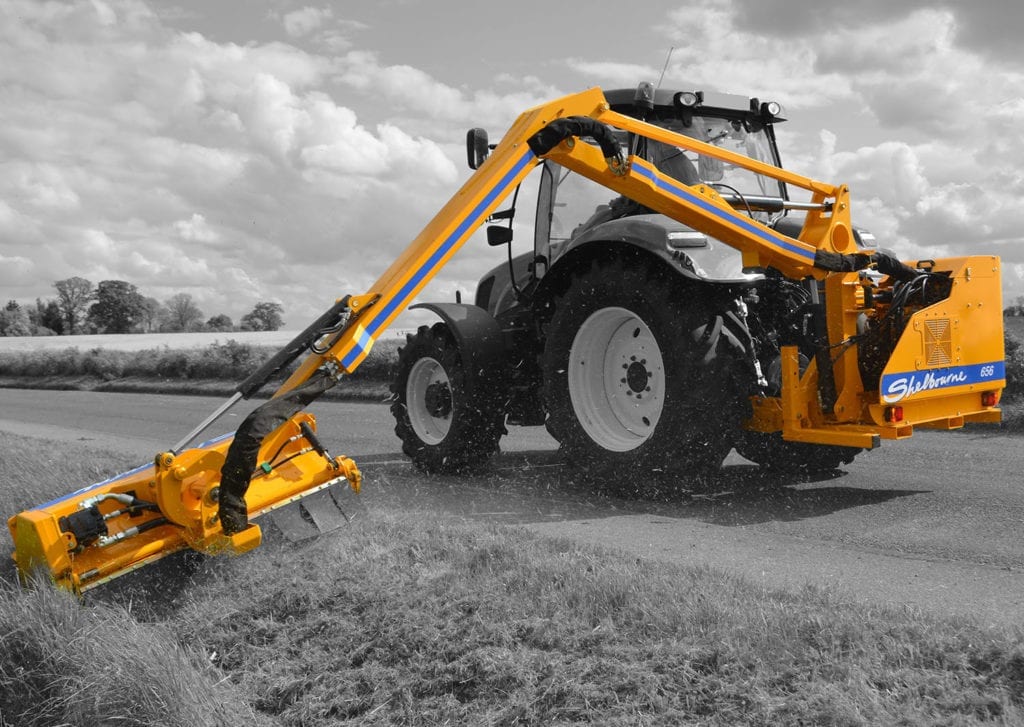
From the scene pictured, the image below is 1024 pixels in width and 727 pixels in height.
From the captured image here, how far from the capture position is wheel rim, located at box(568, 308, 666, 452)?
19.1ft

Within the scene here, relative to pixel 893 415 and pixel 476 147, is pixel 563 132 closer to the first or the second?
pixel 476 147

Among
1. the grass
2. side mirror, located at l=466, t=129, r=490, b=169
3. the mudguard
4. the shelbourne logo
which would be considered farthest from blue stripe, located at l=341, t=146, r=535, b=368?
the grass

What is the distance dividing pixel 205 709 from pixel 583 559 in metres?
1.58

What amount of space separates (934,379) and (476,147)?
9.42 feet

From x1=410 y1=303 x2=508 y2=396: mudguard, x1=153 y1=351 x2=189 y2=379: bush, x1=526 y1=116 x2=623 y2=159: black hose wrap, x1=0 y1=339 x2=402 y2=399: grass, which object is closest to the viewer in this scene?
x1=526 y1=116 x2=623 y2=159: black hose wrap

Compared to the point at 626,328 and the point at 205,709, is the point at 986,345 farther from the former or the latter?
the point at 205,709

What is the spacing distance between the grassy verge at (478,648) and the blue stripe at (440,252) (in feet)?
3.25

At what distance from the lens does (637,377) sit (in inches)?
229

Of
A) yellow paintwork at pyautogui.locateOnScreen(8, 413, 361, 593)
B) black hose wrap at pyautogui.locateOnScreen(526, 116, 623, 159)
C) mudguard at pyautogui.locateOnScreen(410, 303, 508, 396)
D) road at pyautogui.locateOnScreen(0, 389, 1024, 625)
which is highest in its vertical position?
black hose wrap at pyautogui.locateOnScreen(526, 116, 623, 159)

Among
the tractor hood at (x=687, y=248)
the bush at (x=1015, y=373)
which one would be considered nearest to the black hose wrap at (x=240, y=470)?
the tractor hood at (x=687, y=248)

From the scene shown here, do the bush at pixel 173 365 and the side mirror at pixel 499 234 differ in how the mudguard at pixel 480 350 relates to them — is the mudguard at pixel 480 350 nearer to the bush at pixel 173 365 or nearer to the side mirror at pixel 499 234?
the side mirror at pixel 499 234

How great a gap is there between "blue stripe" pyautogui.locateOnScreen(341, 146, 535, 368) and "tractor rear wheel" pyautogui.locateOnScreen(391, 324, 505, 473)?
76.9 inches

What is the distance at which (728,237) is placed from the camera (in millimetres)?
5484

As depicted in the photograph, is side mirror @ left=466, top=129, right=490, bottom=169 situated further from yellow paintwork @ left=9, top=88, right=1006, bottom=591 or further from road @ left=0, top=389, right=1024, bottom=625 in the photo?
road @ left=0, top=389, right=1024, bottom=625
